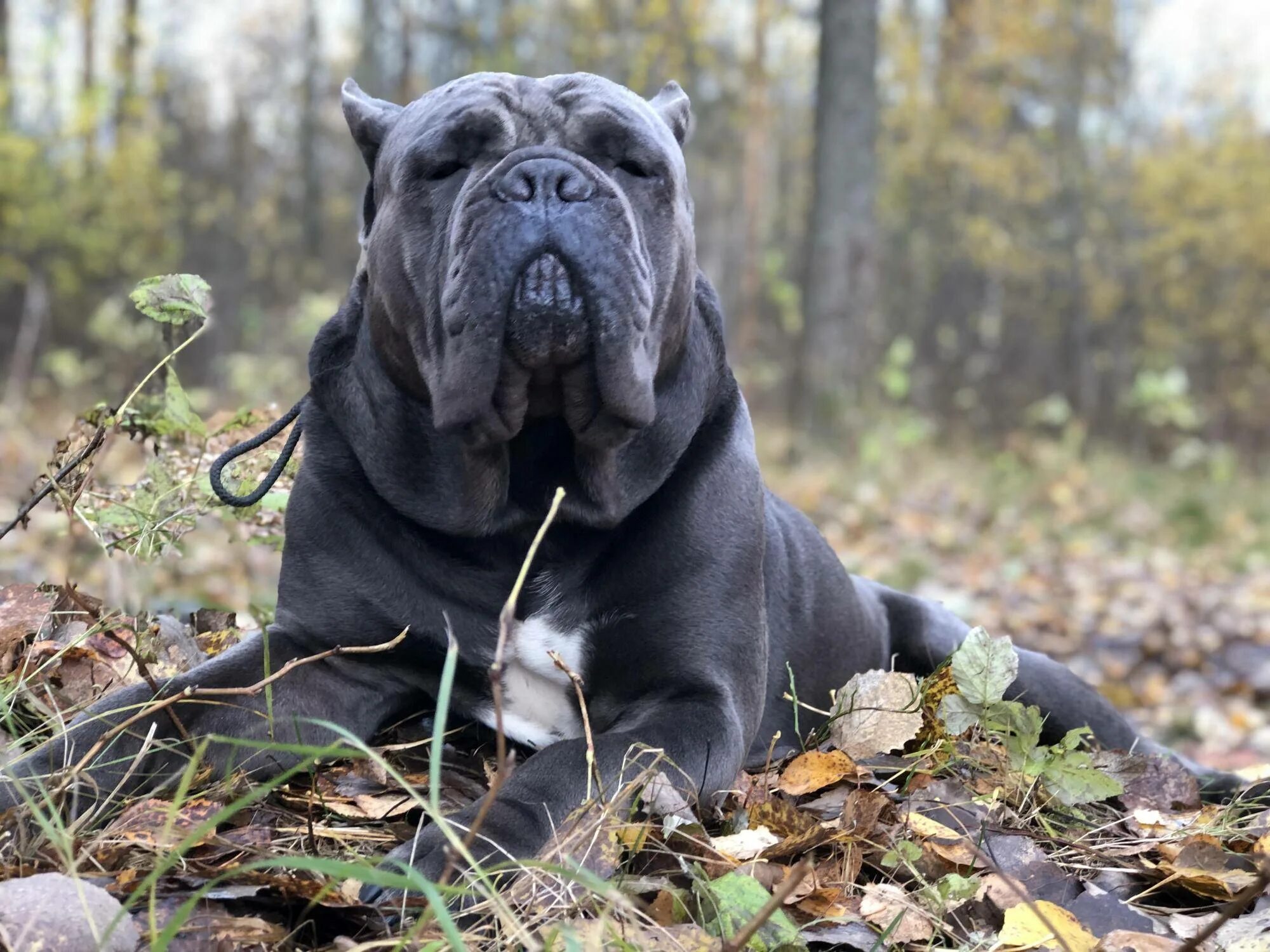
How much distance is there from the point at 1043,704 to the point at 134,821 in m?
2.41

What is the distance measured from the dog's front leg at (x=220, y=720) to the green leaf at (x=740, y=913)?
2.38ft

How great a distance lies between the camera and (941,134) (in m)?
20.1

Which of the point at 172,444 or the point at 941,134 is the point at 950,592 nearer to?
the point at 172,444

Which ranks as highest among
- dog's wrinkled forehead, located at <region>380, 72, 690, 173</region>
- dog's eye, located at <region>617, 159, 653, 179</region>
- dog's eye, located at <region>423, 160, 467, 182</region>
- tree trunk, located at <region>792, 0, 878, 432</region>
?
dog's wrinkled forehead, located at <region>380, 72, 690, 173</region>

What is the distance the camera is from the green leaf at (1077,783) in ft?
7.80

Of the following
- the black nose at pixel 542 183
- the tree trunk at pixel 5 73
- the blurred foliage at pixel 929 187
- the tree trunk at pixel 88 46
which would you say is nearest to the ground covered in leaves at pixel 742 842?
the black nose at pixel 542 183

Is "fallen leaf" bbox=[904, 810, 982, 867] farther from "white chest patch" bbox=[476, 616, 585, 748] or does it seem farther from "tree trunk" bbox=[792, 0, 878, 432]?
"tree trunk" bbox=[792, 0, 878, 432]

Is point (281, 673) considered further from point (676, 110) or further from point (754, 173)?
point (754, 173)

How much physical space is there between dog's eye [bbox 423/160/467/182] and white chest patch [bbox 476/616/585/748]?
2.89 feet

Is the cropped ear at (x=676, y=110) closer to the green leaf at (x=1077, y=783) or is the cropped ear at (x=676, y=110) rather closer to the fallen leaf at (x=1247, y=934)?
the green leaf at (x=1077, y=783)

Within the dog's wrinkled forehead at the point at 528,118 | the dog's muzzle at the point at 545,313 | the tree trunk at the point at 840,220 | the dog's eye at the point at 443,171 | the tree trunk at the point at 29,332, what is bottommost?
the tree trunk at the point at 29,332

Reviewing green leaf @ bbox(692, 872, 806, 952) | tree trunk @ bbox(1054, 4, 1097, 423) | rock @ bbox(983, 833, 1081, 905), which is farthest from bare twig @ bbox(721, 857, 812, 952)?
tree trunk @ bbox(1054, 4, 1097, 423)

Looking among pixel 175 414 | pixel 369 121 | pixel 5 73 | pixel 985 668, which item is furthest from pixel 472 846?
pixel 5 73

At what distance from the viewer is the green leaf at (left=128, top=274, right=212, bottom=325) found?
284cm
